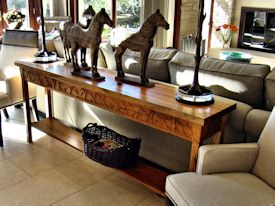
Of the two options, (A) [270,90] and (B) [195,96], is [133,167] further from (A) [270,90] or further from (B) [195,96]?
(A) [270,90]

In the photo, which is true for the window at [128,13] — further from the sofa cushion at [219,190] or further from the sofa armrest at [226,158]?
the sofa cushion at [219,190]

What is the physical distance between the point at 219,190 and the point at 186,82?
0.88 metres

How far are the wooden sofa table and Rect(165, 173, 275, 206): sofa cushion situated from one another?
0.18m

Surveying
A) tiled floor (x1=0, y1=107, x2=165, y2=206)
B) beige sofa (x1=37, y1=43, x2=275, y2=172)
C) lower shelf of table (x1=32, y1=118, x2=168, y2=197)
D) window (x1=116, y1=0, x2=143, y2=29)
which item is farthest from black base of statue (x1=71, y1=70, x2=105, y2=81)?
window (x1=116, y1=0, x2=143, y2=29)

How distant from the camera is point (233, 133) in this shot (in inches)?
77.2

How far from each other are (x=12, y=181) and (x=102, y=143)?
729 mm

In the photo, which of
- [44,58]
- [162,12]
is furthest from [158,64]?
[162,12]

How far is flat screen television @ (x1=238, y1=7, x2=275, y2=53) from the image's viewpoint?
586 centimetres

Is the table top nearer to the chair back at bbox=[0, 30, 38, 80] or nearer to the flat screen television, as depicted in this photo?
the chair back at bbox=[0, 30, 38, 80]

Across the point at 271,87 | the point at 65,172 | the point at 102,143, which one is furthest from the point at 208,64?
the point at 65,172

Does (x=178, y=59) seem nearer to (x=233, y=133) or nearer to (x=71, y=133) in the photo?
(x=233, y=133)

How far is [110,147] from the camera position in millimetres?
2264

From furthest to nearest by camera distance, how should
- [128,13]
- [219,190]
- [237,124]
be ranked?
[128,13], [237,124], [219,190]

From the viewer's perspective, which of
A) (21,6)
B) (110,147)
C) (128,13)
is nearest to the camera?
(110,147)
